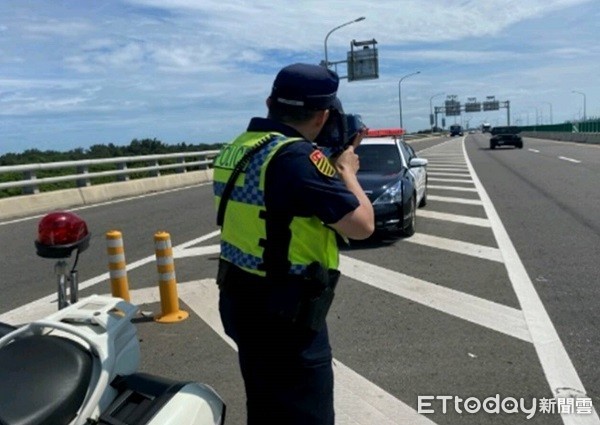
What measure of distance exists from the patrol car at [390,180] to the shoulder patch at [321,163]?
6286mm

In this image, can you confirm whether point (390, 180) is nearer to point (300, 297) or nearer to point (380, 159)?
point (380, 159)

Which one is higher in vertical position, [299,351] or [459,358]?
[299,351]

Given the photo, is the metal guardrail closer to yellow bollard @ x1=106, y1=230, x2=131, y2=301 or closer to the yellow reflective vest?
yellow bollard @ x1=106, y1=230, x2=131, y2=301

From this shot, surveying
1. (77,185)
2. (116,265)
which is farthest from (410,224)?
(77,185)

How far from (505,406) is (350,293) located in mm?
2957

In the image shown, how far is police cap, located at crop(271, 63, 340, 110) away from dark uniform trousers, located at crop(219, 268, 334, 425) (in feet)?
2.27

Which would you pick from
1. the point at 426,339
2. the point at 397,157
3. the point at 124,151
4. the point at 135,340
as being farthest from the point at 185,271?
the point at 124,151

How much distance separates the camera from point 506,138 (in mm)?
46219

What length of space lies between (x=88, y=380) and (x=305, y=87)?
1.28 meters

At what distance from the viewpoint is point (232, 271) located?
2500 mm

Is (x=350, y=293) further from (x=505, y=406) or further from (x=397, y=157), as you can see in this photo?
(x=397, y=157)

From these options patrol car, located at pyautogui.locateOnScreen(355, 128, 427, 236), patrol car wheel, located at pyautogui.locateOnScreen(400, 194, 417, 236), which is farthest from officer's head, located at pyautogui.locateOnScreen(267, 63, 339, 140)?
patrol car wheel, located at pyautogui.locateOnScreen(400, 194, 417, 236)

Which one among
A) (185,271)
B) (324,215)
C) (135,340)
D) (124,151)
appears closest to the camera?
(324,215)

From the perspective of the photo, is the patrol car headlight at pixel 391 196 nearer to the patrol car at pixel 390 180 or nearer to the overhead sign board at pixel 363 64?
the patrol car at pixel 390 180
